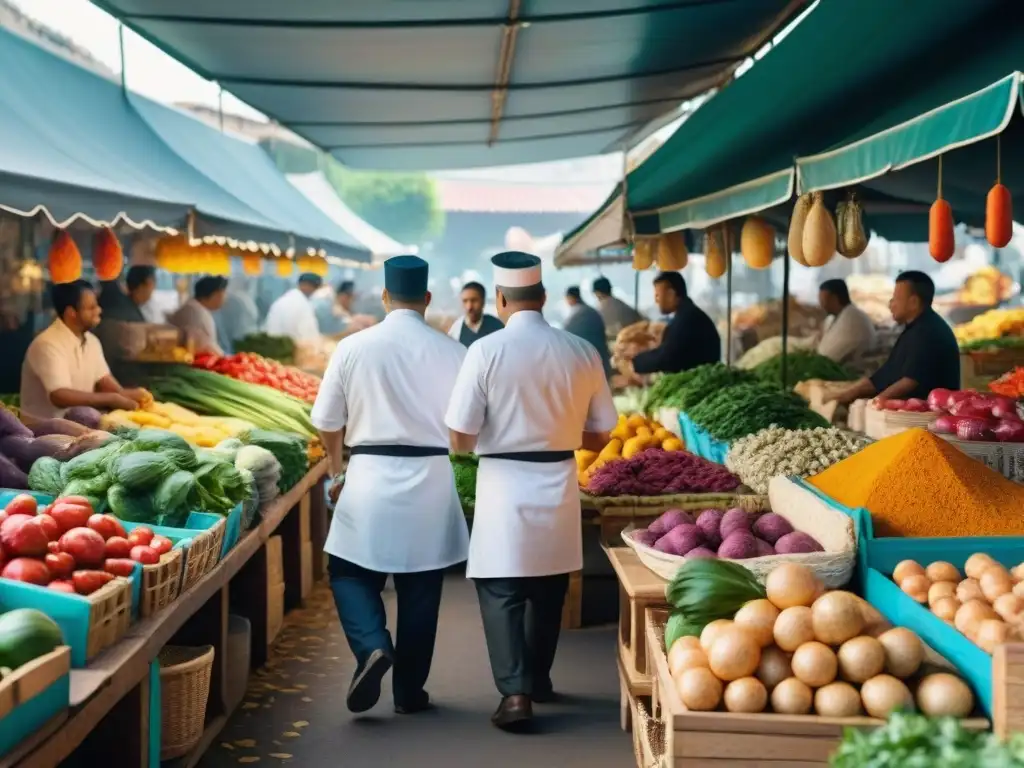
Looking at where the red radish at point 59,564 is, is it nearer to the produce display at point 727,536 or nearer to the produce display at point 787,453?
the produce display at point 727,536

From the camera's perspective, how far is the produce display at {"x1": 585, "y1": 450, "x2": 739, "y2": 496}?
246 inches

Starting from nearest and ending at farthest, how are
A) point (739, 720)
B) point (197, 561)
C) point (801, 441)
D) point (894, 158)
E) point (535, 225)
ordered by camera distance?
point (739, 720) < point (894, 158) < point (197, 561) < point (801, 441) < point (535, 225)

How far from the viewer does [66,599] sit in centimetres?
358

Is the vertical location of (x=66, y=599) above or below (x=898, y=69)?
below

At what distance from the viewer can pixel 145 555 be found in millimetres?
4250

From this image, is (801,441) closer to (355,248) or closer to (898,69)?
(898,69)

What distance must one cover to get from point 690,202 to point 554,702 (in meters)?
3.73

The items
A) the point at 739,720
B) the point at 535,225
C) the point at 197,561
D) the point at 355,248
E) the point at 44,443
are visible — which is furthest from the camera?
the point at 535,225

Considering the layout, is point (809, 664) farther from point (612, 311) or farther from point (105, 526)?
point (612, 311)

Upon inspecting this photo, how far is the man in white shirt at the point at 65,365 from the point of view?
285 inches

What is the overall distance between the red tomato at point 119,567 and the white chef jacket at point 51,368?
128 inches

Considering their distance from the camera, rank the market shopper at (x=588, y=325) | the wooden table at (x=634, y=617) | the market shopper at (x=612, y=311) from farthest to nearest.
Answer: the market shopper at (x=612, y=311) → the market shopper at (x=588, y=325) → the wooden table at (x=634, y=617)

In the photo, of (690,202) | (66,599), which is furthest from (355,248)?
(66,599)

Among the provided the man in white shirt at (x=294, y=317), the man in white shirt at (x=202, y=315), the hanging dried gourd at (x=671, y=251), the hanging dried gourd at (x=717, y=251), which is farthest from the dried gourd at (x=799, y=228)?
the man in white shirt at (x=294, y=317)
